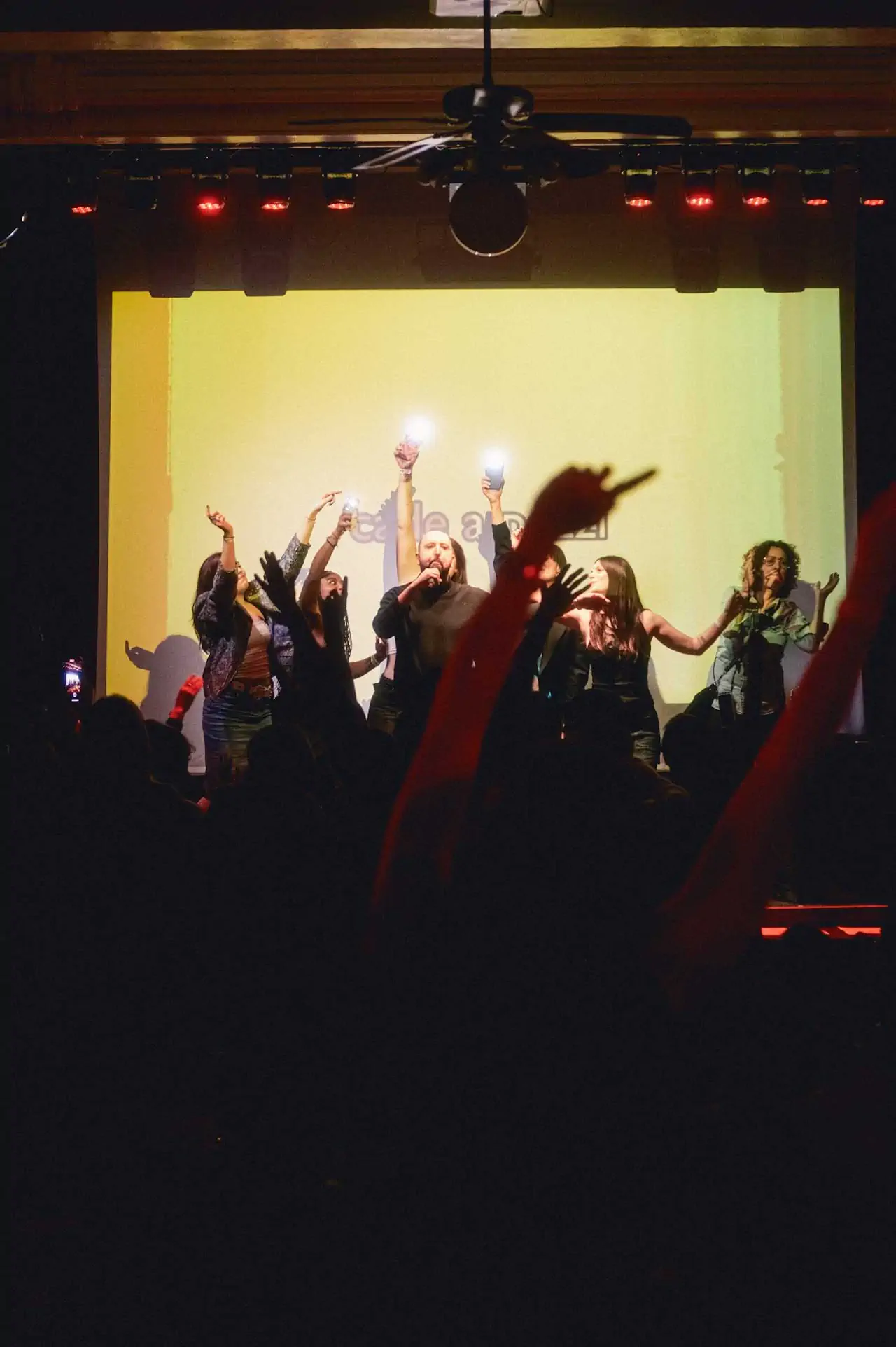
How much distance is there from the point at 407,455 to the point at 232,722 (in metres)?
1.87

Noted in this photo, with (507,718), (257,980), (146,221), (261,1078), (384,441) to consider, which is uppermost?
(146,221)

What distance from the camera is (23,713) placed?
3.58 m

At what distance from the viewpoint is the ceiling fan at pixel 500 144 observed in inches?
130

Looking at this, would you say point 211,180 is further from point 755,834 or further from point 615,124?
point 755,834

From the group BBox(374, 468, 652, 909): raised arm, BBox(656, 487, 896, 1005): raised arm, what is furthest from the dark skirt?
BBox(656, 487, 896, 1005): raised arm

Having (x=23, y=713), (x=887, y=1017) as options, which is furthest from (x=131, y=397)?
(x=887, y=1017)

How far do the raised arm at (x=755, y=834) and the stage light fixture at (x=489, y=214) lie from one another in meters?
2.86

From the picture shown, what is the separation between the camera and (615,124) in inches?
129

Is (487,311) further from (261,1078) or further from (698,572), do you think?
(261,1078)

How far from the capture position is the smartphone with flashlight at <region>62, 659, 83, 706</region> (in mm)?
5562

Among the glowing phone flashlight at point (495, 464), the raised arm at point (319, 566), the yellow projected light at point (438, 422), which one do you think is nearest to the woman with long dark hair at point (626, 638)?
the glowing phone flashlight at point (495, 464)

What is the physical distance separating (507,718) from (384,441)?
4261mm

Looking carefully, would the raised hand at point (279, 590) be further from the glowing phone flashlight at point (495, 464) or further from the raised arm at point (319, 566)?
the glowing phone flashlight at point (495, 464)

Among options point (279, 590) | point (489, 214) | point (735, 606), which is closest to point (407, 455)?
point (735, 606)
